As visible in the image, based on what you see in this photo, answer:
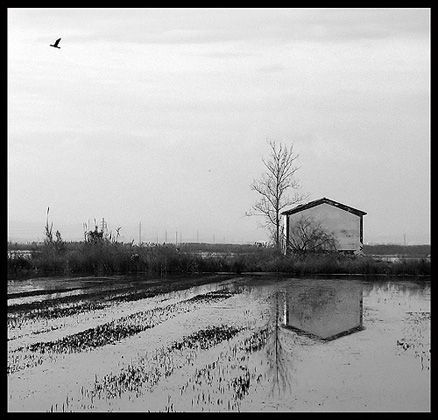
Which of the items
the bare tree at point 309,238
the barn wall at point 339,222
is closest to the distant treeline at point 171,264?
the bare tree at point 309,238

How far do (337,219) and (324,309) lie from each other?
23067mm

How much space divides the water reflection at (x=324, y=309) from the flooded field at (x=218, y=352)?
54mm

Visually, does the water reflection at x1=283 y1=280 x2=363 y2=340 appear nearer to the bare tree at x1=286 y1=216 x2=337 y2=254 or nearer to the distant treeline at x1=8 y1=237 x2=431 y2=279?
the distant treeline at x1=8 y1=237 x2=431 y2=279

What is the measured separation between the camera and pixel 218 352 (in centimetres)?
1324

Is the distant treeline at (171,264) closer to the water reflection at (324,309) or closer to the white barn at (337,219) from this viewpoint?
the white barn at (337,219)

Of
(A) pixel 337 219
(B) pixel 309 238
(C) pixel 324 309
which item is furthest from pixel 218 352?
(A) pixel 337 219

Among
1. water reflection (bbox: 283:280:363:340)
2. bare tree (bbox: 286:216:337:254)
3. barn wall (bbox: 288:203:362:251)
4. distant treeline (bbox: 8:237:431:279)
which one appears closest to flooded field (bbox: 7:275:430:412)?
water reflection (bbox: 283:280:363:340)

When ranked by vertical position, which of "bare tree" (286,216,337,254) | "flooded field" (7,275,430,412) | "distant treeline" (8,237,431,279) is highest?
"bare tree" (286,216,337,254)

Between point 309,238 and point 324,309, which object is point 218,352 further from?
point 309,238

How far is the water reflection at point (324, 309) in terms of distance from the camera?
652 inches

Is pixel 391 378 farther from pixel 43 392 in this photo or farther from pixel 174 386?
pixel 43 392

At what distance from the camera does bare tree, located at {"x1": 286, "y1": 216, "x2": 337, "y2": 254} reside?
41188 mm

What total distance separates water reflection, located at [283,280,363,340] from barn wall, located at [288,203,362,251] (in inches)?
527
